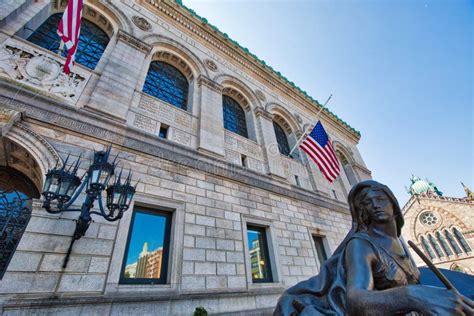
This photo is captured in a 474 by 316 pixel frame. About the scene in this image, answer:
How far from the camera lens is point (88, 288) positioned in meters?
3.36

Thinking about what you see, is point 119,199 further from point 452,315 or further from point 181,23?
point 181,23

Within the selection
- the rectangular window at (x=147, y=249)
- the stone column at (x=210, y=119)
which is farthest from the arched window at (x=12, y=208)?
the stone column at (x=210, y=119)

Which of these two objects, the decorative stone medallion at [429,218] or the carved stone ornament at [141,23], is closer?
the carved stone ornament at [141,23]

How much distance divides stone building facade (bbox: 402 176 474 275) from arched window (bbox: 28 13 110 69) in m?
38.7

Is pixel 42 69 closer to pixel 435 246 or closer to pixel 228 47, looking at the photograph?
pixel 228 47

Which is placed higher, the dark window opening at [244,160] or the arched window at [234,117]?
the arched window at [234,117]

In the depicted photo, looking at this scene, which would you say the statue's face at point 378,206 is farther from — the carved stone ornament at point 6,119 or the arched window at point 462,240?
the arched window at point 462,240

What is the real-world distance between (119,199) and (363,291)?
Result: 351 centimetres

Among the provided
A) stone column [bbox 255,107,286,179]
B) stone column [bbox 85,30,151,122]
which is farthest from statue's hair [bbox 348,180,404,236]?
stone column [bbox 255,107,286,179]

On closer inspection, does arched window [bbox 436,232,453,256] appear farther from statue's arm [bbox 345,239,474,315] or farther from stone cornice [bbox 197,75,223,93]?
statue's arm [bbox 345,239,474,315]

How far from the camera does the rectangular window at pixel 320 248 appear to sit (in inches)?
304

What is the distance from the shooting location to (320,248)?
7.95 m

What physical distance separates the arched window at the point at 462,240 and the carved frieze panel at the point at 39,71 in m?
41.9

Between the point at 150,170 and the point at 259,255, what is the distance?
13.0 ft
